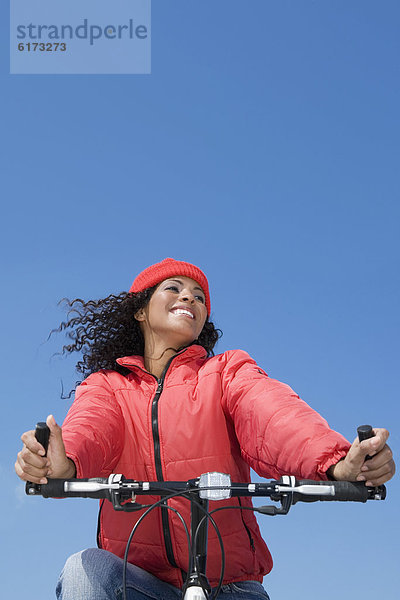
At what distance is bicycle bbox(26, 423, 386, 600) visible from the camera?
255 centimetres

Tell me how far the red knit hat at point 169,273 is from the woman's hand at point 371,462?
114 inches

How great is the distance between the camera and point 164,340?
5062 millimetres

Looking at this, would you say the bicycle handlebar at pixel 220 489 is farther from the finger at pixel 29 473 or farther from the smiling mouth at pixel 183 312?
the smiling mouth at pixel 183 312

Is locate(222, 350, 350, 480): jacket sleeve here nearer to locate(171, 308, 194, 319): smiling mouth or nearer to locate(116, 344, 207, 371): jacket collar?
locate(116, 344, 207, 371): jacket collar

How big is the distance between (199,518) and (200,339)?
322cm

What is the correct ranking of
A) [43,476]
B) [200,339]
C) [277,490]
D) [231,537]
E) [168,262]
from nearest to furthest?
[277,490] < [43,476] < [231,537] < [168,262] < [200,339]

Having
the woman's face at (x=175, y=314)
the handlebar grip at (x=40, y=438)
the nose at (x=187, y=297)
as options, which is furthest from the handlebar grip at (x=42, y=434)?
the nose at (x=187, y=297)

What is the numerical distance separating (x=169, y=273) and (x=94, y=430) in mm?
1921

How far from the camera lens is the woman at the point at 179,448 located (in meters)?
3.00

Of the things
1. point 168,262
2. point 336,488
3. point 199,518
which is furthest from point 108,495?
point 168,262

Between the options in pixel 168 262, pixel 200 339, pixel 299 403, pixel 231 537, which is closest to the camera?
pixel 299 403

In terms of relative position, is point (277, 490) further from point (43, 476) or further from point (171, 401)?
point (171, 401)

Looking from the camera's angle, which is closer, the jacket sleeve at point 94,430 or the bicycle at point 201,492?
the bicycle at point 201,492

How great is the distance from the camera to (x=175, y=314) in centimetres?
506
